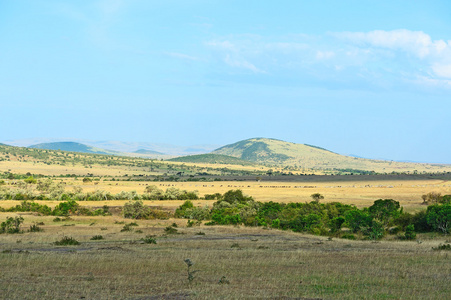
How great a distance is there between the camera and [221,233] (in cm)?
3509

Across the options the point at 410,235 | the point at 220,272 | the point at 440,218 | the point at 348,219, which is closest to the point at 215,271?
the point at 220,272

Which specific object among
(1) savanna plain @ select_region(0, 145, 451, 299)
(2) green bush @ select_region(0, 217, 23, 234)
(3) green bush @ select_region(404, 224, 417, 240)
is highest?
(1) savanna plain @ select_region(0, 145, 451, 299)

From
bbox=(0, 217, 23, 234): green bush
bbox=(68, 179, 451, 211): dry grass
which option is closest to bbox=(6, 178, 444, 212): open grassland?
bbox=(68, 179, 451, 211): dry grass

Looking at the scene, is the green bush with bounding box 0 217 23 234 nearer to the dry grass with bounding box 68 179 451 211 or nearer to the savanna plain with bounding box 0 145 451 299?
the savanna plain with bounding box 0 145 451 299

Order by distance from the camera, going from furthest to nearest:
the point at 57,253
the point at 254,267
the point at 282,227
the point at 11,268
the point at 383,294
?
the point at 282,227 < the point at 57,253 < the point at 254,267 < the point at 11,268 < the point at 383,294

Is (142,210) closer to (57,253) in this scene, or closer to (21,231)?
(21,231)

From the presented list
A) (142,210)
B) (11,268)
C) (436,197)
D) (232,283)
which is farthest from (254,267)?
(436,197)

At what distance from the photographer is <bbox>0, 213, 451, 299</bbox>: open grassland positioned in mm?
12945

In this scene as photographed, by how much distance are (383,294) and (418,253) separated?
35.0 ft

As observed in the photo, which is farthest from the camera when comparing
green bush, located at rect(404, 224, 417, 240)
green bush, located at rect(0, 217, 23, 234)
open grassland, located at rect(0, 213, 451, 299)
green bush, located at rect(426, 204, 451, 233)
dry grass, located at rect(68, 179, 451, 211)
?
dry grass, located at rect(68, 179, 451, 211)

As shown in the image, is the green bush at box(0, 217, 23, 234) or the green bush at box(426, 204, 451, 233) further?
the green bush at box(426, 204, 451, 233)

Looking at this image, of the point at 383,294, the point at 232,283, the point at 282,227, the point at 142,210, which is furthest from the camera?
the point at 142,210

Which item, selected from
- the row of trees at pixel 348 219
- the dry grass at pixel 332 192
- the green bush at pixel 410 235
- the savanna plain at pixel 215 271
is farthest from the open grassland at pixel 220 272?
the dry grass at pixel 332 192

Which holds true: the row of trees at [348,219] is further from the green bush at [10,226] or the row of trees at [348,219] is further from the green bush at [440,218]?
the green bush at [10,226]
